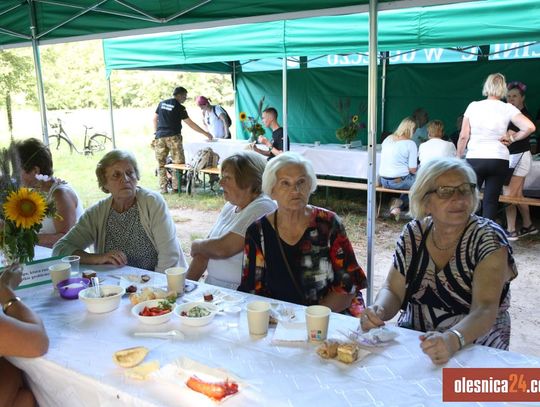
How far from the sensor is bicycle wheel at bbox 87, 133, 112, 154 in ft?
40.3

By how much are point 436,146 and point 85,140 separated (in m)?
10.1

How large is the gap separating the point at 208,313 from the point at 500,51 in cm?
671

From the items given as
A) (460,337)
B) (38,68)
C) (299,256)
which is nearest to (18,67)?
(38,68)

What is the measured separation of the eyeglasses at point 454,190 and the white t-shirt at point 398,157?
12.0 feet

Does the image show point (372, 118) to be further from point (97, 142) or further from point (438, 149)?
point (97, 142)

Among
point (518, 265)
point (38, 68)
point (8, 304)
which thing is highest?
point (38, 68)

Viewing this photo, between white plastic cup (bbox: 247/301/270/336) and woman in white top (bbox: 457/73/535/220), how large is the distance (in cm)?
339

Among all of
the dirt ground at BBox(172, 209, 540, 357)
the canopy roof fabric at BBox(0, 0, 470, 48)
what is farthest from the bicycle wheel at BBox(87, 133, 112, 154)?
the canopy roof fabric at BBox(0, 0, 470, 48)

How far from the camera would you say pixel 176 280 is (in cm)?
182

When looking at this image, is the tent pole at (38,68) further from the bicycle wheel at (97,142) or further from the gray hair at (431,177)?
the bicycle wheel at (97,142)

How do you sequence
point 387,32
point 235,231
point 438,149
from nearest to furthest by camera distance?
point 235,231 → point 387,32 → point 438,149

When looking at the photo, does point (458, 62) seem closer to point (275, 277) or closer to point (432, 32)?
point (432, 32)

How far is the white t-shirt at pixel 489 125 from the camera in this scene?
439cm

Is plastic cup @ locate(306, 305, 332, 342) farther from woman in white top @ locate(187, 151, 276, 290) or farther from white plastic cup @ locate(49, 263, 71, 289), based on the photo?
white plastic cup @ locate(49, 263, 71, 289)
